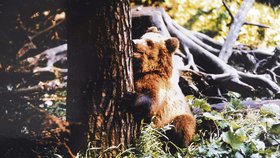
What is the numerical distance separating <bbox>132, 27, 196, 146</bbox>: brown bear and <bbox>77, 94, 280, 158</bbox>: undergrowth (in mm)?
114

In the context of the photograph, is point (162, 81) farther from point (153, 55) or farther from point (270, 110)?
point (270, 110)

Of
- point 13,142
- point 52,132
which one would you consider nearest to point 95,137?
point 52,132

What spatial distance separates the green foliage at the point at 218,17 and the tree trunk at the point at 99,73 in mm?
6010

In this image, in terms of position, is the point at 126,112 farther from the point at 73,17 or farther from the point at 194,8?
the point at 194,8

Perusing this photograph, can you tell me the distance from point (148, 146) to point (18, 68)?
1.30m

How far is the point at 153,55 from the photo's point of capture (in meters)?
4.16

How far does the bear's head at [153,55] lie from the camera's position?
4055 mm

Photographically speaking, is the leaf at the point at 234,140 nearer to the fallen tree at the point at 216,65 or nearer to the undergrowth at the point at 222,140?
the undergrowth at the point at 222,140

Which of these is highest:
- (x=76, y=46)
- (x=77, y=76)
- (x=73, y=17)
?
(x=73, y=17)

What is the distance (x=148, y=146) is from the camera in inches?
141

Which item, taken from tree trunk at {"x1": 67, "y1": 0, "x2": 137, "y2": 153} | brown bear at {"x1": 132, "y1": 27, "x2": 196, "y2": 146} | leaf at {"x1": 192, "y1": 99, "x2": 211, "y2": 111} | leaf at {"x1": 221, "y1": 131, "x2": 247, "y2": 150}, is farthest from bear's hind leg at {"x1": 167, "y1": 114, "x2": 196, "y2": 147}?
tree trunk at {"x1": 67, "y1": 0, "x2": 137, "y2": 153}

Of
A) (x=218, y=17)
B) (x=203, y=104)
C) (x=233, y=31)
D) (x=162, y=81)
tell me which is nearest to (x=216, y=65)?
(x=233, y=31)

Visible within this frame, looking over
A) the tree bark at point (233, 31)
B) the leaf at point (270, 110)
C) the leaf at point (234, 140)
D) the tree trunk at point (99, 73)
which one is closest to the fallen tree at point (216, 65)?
the tree bark at point (233, 31)

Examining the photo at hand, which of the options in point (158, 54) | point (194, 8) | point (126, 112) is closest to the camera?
point (126, 112)
